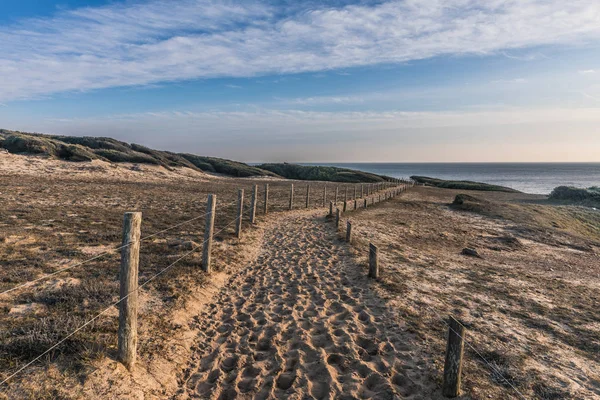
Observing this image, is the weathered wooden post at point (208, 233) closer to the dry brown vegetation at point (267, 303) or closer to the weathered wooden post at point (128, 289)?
the dry brown vegetation at point (267, 303)

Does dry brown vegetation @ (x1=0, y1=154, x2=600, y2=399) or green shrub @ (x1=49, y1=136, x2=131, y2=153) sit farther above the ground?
green shrub @ (x1=49, y1=136, x2=131, y2=153)

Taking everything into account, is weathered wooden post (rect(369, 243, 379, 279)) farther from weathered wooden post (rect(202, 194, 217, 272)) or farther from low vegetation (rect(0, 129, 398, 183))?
low vegetation (rect(0, 129, 398, 183))

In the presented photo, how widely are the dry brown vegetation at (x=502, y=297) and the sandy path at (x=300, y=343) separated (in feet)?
1.81

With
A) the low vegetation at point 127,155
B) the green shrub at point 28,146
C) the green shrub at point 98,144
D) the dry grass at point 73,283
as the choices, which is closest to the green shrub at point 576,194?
the low vegetation at point 127,155

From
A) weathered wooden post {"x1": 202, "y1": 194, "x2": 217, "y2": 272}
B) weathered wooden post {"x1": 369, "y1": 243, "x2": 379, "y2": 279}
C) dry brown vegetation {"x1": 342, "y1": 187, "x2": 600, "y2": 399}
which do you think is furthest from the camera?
weathered wooden post {"x1": 369, "y1": 243, "x2": 379, "y2": 279}

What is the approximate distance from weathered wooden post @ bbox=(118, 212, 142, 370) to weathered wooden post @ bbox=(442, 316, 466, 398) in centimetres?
405

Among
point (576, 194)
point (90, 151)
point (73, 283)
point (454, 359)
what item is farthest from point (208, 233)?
point (576, 194)

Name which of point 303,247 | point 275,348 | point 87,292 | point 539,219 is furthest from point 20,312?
point 539,219

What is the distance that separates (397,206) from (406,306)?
19.7 metres

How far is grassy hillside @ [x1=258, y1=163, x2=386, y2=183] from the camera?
205 feet

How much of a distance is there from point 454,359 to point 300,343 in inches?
92.4

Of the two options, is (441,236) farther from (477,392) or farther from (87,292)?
(87,292)

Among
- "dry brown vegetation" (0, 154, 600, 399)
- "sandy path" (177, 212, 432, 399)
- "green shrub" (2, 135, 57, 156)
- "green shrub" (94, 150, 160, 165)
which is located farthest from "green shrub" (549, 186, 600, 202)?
"green shrub" (2, 135, 57, 156)

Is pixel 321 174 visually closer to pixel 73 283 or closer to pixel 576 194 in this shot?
pixel 576 194
